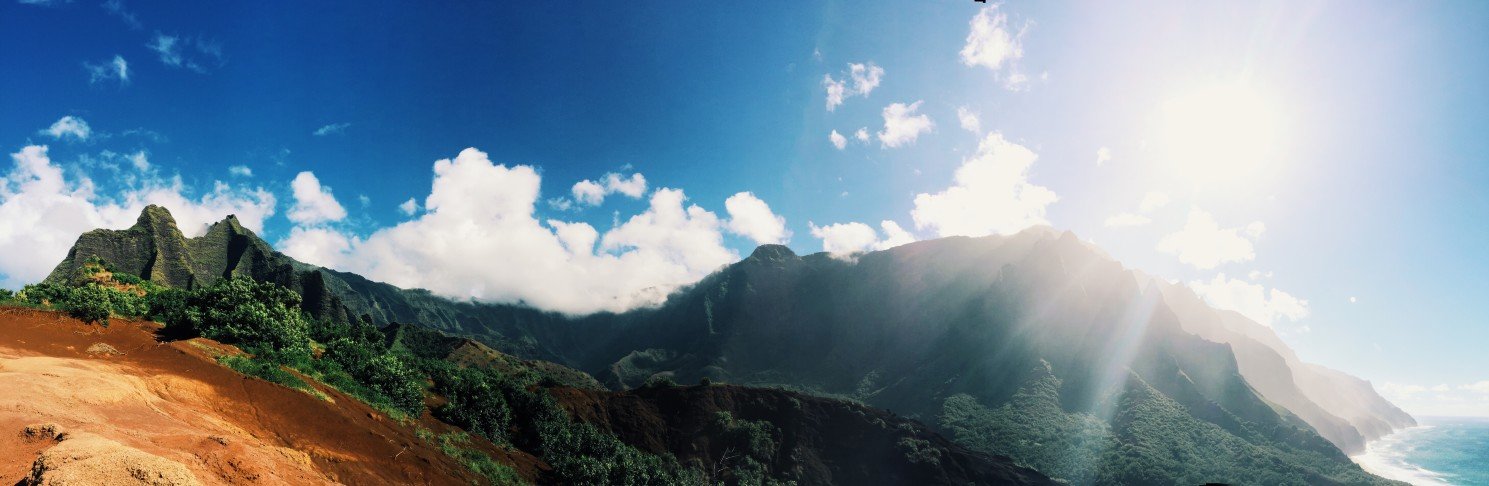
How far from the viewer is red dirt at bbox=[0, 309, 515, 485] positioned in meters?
9.56

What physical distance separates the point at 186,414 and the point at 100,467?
21.1 feet

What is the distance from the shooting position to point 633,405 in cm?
5662

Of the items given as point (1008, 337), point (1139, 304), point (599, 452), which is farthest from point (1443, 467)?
point (599, 452)

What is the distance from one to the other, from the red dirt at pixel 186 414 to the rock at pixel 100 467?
540 mm

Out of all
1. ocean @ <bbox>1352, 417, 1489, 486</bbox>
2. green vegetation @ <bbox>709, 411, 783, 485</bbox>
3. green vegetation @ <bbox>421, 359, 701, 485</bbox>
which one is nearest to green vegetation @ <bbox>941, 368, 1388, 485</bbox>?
green vegetation @ <bbox>709, 411, 783, 485</bbox>

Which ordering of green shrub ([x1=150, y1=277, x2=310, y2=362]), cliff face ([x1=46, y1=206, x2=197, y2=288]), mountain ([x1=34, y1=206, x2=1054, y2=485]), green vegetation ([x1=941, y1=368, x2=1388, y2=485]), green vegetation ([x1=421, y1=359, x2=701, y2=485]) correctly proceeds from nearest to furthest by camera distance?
mountain ([x1=34, y1=206, x2=1054, y2=485]) → green shrub ([x1=150, y1=277, x2=310, y2=362]) → green vegetation ([x1=421, y1=359, x2=701, y2=485]) → green vegetation ([x1=941, y1=368, x2=1388, y2=485]) → cliff face ([x1=46, y1=206, x2=197, y2=288])

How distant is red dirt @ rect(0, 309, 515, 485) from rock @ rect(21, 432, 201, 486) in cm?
54

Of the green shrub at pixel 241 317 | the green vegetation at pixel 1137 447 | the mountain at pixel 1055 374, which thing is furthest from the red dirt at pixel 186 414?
the green vegetation at pixel 1137 447

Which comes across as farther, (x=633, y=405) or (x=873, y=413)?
(x=873, y=413)

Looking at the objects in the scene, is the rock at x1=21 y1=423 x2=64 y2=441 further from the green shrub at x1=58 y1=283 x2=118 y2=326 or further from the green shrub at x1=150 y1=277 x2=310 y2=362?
the green shrub at x1=58 y1=283 x2=118 y2=326

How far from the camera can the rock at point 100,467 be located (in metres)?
7.05

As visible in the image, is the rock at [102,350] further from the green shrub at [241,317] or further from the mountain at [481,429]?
the green shrub at [241,317]

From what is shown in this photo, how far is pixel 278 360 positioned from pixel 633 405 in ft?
130

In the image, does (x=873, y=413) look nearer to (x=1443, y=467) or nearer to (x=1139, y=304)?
(x=1139, y=304)
